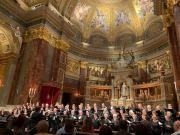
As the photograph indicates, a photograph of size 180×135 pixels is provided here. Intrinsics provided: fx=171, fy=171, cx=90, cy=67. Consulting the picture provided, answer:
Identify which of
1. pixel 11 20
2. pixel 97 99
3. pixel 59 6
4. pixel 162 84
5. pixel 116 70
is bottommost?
pixel 97 99

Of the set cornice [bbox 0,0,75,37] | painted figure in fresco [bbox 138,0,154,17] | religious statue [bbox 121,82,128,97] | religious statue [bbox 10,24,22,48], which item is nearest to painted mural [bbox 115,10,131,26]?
painted figure in fresco [bbox 138,0,154,17]

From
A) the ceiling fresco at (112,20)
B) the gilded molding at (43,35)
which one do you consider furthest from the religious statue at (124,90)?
the gilded molding at (43,35)

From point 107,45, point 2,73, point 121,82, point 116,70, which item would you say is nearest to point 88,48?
point 107,45

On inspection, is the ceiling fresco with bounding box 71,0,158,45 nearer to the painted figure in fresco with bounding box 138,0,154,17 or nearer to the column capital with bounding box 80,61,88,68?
the painted figure in fresco with bounding box 138,0,154,17

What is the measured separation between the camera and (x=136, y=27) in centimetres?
2291

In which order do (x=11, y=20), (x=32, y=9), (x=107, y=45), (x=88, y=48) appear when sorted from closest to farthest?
(x=11, y=20) → (x=32, y=9) → (x=88, y=48) → (x=107, y=45)

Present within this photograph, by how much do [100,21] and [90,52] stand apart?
4896 millimetres

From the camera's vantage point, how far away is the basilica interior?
12406 millimetres

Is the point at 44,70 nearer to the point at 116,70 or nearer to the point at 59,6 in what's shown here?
the point at 59,6

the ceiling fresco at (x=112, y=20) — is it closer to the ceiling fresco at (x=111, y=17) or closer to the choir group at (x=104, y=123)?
the ceiling fresco at (x=111, y=17)

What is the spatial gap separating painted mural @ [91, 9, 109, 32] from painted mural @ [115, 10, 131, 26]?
159cm

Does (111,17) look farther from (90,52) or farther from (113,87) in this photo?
(113,87)

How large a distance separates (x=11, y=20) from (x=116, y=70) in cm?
1166

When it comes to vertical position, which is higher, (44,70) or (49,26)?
(49,26)
